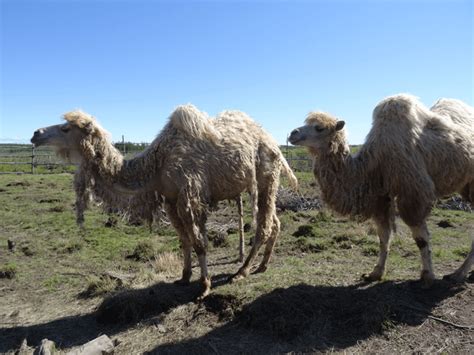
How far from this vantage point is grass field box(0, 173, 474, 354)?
15.8 ft

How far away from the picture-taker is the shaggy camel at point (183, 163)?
5.71 m

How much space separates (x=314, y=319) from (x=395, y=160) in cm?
238

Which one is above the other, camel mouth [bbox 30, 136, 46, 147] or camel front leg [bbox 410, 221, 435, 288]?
camel mouth [bbox 30, 136, 46, 147]

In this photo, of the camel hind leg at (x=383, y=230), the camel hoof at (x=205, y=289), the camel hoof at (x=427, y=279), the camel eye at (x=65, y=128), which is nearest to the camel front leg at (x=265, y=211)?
the camel hoof at (x=205, y=289)

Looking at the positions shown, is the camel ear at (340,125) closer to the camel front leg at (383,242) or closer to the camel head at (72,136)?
the camel front leg at (383,242)

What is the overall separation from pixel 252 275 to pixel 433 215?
821 cm

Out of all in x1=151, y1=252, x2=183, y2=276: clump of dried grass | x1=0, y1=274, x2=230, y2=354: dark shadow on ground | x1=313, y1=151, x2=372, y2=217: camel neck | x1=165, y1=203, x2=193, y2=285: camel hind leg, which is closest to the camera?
x1=0, y1=274, x2=230, y2=354: dark shadow on ground

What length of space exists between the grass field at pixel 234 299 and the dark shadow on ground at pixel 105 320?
2cm

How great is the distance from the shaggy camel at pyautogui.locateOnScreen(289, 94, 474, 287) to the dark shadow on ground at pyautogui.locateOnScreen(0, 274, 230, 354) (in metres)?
2.68

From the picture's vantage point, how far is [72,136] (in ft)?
18.7

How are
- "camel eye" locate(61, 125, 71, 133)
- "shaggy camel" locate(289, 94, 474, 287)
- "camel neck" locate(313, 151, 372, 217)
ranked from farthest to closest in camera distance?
"camel neck" locate(313, 151, 372, 217), "camel eye" locate(61, 125, 71, 133), "shaggy camel" locate(289, 94, 474, 287)

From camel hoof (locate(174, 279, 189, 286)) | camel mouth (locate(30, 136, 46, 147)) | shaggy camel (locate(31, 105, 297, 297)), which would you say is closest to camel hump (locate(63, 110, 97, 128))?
shaggy camel (locate(31, 105, 297, 297))

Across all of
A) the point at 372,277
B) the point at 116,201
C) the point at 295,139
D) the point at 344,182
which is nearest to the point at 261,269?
the point at 372,277

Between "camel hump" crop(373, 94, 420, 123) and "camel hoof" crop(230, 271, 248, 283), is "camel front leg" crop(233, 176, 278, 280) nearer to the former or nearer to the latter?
"camel hoof" crop(230, 271, 248, 283)
